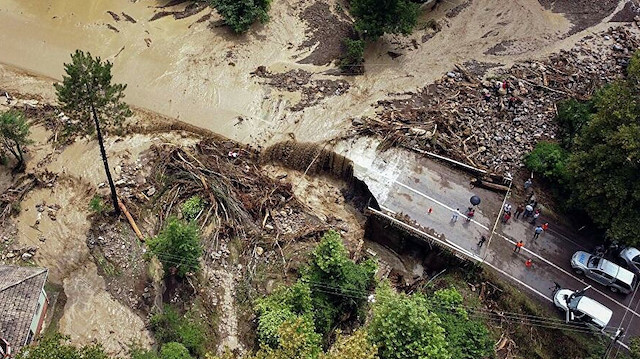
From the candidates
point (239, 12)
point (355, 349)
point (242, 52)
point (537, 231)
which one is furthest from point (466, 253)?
point (239, 12)

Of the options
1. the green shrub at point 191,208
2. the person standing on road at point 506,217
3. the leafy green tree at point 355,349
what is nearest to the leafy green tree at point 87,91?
the green shrub at point 191,208

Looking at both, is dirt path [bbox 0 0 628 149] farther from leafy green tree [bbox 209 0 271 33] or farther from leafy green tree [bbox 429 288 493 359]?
leafy green tree [bbox 429 288 493 359]

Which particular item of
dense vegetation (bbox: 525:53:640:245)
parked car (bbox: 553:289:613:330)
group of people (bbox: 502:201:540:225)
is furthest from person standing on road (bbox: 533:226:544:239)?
parked car (bbox: 553:289:613:330)

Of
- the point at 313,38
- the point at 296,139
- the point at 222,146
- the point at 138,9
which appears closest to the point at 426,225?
the point at 296,139

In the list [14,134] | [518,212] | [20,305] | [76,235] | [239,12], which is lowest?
[20,305]

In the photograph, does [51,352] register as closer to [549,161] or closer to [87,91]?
[87,91]

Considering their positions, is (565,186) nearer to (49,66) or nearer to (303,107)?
(303,107)

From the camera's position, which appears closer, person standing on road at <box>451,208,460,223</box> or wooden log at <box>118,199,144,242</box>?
wooden log at <box>118,199,144,242</box>
